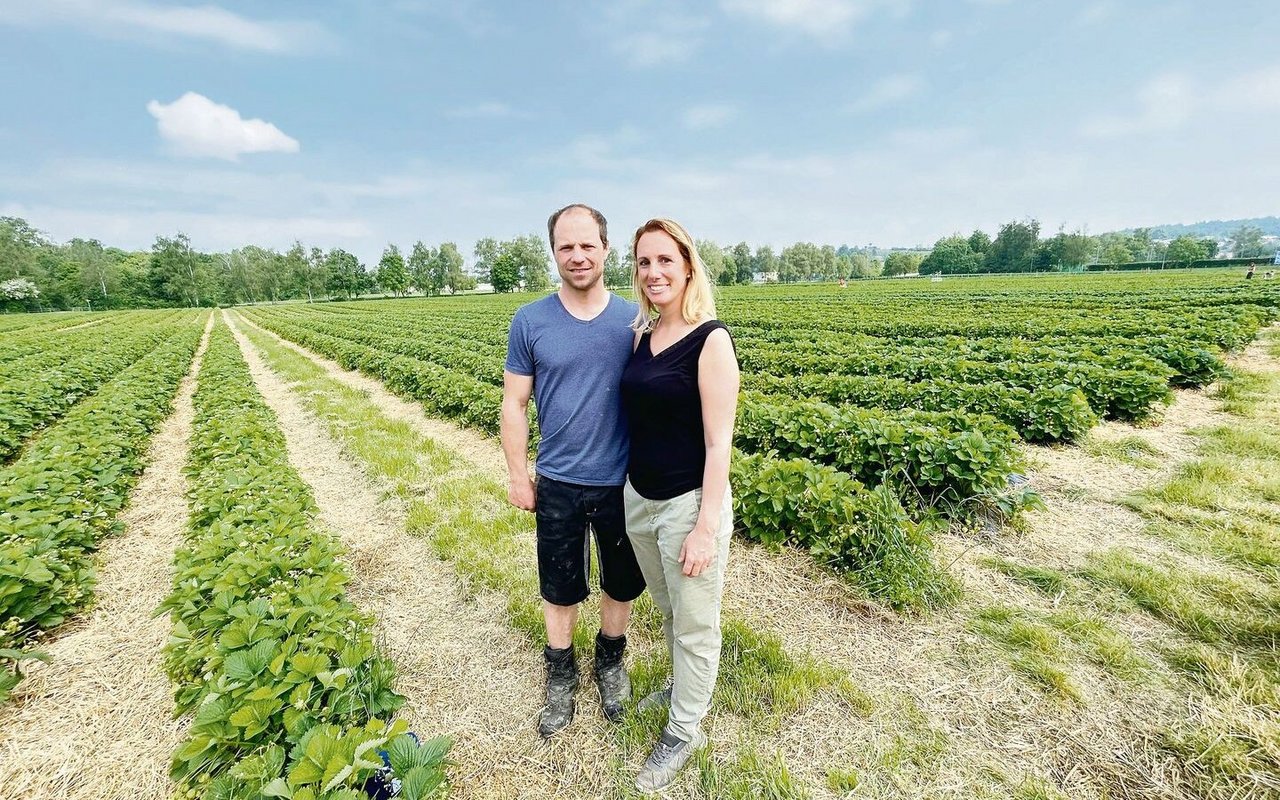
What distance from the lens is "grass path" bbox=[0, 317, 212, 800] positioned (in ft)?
8.45

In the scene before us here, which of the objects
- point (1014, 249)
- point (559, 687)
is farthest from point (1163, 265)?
point (559, 687)

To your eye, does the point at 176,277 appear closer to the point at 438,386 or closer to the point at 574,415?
the point at 438,386

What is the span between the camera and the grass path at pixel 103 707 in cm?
258

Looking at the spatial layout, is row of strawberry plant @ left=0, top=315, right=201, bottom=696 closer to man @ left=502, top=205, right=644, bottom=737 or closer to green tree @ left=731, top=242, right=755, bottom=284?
→ man @ left=502, top=205, right=644, bottom=737

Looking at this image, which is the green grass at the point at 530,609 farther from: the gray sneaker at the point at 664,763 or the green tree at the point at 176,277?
the green tree at the point at 176,277

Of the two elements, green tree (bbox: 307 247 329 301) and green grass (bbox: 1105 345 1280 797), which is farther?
green tree (bbox: 307 247 329 301)

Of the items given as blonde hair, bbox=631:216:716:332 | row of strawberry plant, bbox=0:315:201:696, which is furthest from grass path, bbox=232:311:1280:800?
row of strawberry plant, bbox=0:315:201:696

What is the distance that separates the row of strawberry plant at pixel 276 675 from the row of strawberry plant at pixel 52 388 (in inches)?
347

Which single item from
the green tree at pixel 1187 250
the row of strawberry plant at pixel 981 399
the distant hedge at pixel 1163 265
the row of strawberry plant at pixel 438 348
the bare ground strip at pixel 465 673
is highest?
the green tree at pixel 1187 250

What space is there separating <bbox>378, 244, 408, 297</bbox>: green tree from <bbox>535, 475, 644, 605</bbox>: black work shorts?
107048 millimetres

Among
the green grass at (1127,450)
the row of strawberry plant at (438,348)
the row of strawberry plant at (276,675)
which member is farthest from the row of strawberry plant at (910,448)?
the row of strawberry plant at (438,348)

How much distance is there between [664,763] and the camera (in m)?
2.46

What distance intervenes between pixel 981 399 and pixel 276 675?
8.86m

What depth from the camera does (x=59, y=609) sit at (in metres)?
3.82
